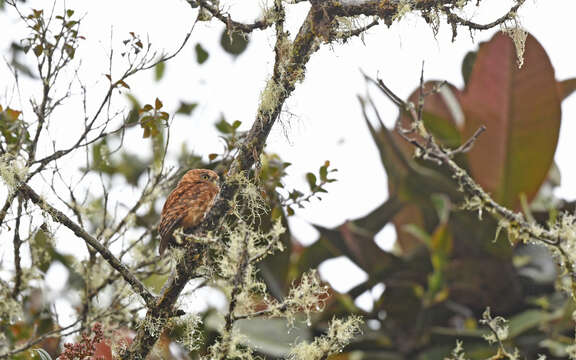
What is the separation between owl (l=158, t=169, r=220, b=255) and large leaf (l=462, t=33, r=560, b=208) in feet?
5.13

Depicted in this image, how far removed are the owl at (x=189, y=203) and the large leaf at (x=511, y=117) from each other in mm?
1564

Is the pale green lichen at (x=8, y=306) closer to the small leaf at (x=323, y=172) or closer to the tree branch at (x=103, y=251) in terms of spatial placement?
the tree branch at (x=103, y=251)

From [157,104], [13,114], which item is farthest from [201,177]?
[13,114]

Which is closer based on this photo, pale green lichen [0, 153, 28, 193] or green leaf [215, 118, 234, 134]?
pale green lichen [0, 153, 28, 193]

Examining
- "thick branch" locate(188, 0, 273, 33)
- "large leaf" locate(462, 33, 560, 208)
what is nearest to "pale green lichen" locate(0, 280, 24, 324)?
"thick branch" locate(188, 0, 273, 33)

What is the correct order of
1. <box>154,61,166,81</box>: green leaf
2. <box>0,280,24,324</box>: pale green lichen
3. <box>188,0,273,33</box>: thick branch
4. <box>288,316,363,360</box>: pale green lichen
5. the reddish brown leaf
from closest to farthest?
1. <box>288,316,363,360</box>: pale green lichen
2. <box>188,0,273,33</box>: thick branch
3. <box>0,280,24,324</box>: pale green lichen
4. <box>154,61,166,81</box>: green leaf
5. the reddish brown leaf

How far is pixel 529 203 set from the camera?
2604 mm

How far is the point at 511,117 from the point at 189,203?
5.47ft

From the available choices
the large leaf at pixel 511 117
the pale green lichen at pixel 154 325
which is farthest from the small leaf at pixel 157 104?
the large leaf at pixel 511 117

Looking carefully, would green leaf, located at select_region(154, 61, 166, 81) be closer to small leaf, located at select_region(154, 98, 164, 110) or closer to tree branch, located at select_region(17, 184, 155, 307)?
small leaf, located at select_region(154, 98, 164, 110)

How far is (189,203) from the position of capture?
1.29m

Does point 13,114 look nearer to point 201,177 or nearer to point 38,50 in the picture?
point 38,50

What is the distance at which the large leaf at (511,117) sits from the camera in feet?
8.01

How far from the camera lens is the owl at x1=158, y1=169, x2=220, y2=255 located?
1.28 metres
